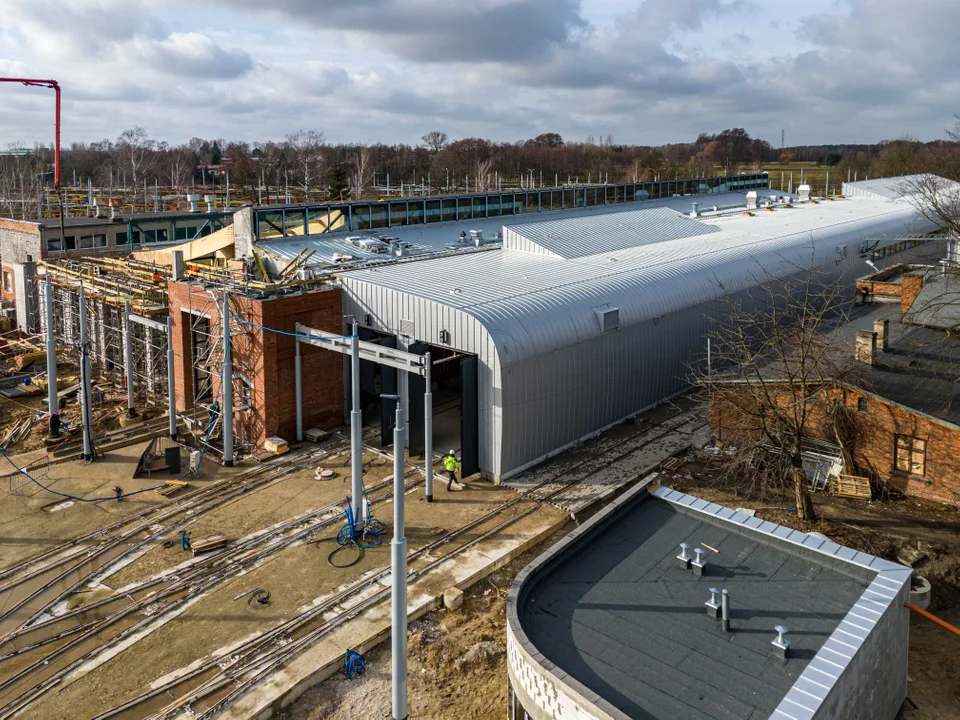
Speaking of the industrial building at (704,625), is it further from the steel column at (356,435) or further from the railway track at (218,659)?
the steel column at (356,435)

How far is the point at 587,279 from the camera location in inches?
1099

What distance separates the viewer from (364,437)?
26125mm

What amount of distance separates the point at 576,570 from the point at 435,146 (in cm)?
13056

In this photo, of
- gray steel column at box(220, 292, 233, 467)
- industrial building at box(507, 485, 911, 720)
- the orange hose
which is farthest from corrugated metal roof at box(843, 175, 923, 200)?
industrial building at box(507, 485, 911, 720)

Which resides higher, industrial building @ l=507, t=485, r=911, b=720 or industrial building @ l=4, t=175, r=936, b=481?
industrial building @ l=4, t=175, r=936, b=481

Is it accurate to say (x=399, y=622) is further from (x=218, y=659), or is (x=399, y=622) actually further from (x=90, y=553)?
(x=90, y=553)

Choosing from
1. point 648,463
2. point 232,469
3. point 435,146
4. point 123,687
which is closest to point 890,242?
point 648,463

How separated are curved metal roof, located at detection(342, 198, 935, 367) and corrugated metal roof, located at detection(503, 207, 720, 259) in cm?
76

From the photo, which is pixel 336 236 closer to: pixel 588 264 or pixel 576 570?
pixel 588 264

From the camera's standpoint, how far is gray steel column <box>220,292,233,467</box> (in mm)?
23594

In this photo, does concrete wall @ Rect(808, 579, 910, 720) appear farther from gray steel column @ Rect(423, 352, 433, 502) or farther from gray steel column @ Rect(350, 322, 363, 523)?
gray steel column @ Rect(423, 352, 433, 502)

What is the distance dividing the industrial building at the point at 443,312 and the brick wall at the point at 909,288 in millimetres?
5595

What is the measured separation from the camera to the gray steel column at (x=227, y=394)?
23594 millimetres

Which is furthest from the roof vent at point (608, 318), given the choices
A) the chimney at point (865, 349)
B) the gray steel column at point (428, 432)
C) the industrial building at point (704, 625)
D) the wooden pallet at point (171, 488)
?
the wooden pallet at point (171, 488)
